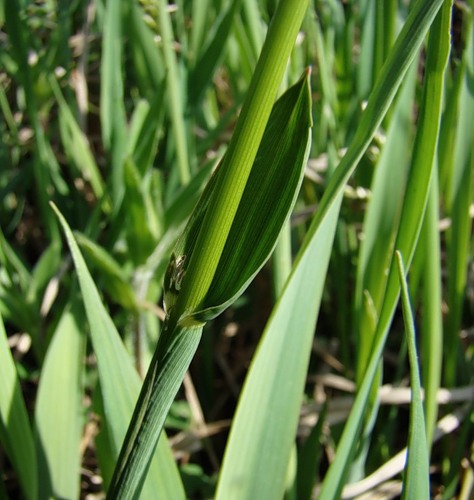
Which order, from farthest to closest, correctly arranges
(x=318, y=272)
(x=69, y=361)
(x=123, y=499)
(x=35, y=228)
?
(x=35, y=228) < (x=69, y=361) < (x=318, y=272) < (x=123, y=499)

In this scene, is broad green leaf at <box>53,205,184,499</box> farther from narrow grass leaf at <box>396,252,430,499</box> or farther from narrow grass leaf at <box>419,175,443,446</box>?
narrow grass leaf at <box>419,175,443,446</box>

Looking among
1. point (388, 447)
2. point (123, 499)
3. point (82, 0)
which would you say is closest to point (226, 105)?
point (82, 0)

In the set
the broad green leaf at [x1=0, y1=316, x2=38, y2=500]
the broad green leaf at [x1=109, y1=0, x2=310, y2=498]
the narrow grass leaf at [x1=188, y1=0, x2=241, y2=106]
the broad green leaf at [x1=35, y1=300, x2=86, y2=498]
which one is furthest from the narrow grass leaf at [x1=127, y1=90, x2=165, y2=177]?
the broad green leaf at [x1=109, y1=0, x2=310, y2=498]

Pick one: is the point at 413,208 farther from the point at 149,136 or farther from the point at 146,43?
the point at 146,43

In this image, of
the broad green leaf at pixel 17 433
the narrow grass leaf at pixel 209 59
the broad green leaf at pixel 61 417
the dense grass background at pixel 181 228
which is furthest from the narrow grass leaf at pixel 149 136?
the broad green leaf at pixel 17 433

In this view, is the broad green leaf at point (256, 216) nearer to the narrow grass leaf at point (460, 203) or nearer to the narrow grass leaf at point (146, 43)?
the narrow grass leaf at point (460, 203)

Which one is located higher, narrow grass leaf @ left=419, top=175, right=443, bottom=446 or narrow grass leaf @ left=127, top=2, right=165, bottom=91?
narrow grass leaf @ left=127, top=2, right=165, bottom=91

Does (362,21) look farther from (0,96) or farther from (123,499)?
(123,499)
